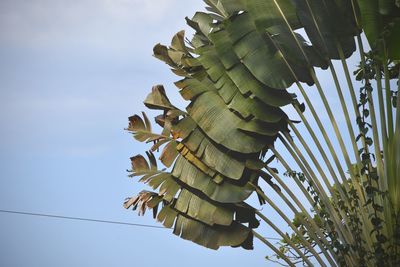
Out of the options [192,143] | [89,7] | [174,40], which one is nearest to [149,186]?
[192,143]

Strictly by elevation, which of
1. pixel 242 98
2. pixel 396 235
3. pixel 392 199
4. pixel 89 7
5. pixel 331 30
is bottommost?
pixel 396 235

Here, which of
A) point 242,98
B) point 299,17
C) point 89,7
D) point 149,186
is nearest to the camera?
point 299,17

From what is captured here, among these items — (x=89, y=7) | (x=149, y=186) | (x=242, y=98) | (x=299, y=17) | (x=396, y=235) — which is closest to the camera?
(x=396, y=235)

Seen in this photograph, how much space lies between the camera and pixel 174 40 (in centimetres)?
441

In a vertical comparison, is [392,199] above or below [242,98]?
below

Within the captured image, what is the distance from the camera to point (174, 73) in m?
4.30

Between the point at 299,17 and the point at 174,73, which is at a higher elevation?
the point at 299,17

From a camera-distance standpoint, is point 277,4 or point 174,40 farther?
point 174,40

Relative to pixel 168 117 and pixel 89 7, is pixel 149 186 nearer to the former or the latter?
pixel 168 117

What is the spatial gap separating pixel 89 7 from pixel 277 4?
2723 mm

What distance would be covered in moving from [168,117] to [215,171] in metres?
0.67

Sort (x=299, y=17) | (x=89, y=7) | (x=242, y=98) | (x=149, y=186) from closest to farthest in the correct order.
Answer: (x=299, y=17), (x=242, y=98), (x=149, y=186), (x=89, y=7)

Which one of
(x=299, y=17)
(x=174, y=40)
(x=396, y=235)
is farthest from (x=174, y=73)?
(x=396, y=235)

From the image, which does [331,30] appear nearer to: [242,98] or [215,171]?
[242,98]
